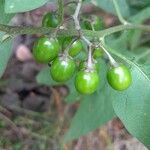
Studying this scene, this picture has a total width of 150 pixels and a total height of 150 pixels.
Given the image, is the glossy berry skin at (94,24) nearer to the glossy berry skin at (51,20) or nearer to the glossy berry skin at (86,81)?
the glossy berry skin at (51,20)

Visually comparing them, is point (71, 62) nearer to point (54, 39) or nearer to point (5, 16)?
point (54, 39)

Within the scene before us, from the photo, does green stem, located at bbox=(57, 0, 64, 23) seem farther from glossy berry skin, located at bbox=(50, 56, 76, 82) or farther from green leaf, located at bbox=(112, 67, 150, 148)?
green leaf, located at bbox=(112, 67, 150, 148)

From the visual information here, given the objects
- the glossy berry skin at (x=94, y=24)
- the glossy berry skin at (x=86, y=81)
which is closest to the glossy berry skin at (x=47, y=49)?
the glossy berry skin at (x=86, y=81)

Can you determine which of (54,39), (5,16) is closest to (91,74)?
(54,39)

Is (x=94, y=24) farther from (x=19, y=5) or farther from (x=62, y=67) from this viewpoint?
(x=19, y=5)

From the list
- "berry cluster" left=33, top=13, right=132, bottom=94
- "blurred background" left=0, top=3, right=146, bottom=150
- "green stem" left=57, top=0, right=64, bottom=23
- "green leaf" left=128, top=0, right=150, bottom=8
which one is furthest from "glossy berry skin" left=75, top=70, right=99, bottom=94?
"blurred background" left=0, top=3, right=146, bottom=150

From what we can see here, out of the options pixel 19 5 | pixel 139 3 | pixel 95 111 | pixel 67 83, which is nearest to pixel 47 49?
pixel 19 5
